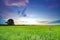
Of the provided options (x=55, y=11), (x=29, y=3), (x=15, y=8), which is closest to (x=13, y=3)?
(x=15, y=8)

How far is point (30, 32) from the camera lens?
2.79 metres

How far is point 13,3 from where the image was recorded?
2.81 m

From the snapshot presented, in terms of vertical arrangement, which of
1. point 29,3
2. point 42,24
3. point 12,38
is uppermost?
point 29,3

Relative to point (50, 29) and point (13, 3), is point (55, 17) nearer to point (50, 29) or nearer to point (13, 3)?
point (50, 29)

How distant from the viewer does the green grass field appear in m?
2.74

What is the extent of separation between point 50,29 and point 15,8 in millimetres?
733

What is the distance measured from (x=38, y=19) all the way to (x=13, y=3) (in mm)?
531

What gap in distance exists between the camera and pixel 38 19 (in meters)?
2.83

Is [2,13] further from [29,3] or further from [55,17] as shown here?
[55,17]

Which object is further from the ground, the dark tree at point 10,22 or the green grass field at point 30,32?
the dark tree at point 10,22

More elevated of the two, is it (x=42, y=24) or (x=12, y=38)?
(x=42, y=24)

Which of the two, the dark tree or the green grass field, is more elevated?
the dark tree

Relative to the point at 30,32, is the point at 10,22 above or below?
above

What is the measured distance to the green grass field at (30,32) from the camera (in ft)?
8.99
